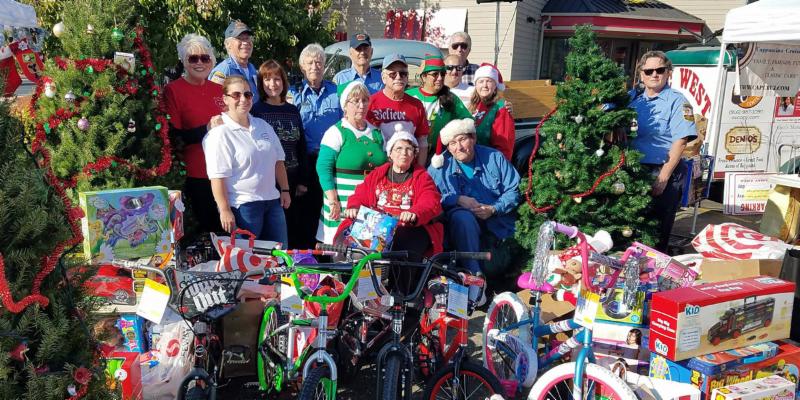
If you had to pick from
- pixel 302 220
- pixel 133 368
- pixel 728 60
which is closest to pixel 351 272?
pixel 133 368

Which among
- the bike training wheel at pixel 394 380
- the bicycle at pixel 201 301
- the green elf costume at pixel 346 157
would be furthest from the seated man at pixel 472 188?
the bicycle at pixel 201 301

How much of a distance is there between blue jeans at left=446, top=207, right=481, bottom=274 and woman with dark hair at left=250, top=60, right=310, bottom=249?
4.26ft

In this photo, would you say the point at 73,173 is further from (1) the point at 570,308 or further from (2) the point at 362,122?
(1) the point at 570,308

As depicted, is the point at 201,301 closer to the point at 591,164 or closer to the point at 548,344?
the point at 548,344

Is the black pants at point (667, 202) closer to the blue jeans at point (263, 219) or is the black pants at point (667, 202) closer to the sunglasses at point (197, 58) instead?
the blue jeans at point (263, 219)

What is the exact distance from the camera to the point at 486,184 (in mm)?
4598

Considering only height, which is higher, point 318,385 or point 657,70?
point 657,70

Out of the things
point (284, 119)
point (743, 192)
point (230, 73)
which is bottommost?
point (743, 192)

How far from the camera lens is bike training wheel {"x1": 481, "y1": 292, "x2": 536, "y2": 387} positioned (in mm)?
3207

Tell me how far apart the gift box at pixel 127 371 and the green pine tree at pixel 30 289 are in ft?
2.95

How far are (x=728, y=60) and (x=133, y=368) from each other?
7648 millimetres

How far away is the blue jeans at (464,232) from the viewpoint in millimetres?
4289

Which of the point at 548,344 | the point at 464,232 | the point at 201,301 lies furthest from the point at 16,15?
the point at 548,344

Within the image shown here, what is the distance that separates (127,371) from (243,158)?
1520 millimetres
